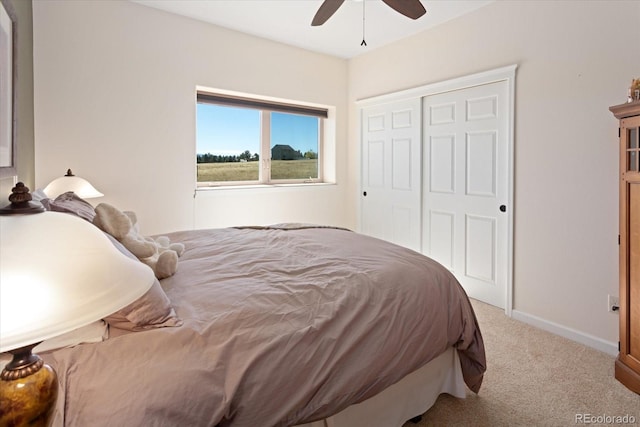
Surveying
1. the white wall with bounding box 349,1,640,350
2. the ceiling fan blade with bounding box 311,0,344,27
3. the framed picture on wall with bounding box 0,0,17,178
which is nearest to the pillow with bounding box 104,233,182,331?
the framed picture on wall with bounding box 0,0,17,178

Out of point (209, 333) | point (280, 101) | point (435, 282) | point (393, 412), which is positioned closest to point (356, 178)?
point (280, 101)

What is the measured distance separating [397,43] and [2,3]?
3.36 meters

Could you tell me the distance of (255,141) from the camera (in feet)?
13.8

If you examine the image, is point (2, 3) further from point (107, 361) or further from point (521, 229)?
point (521, 229)

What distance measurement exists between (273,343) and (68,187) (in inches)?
89.1

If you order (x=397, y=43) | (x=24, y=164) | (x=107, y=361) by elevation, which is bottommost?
(x=107, y=361)

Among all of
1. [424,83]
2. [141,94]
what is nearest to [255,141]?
[141,94]

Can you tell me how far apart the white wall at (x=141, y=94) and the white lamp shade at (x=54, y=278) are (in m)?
2.66

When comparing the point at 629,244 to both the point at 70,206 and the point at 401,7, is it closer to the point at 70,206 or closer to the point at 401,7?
the point at 401,7

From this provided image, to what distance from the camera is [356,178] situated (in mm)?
4574

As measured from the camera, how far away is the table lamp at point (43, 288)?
0.61m

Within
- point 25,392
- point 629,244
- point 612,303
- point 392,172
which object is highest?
point 392,172

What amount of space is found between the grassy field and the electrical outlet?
3292 mm

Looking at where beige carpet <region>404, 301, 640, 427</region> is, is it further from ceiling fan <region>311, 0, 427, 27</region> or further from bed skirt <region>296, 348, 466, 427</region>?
ceiling fan <region>311, 0, 427, 27</region>
